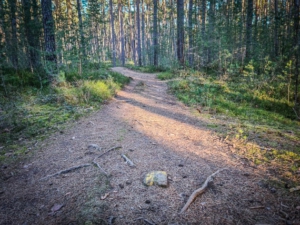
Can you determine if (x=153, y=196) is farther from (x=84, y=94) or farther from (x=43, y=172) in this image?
(x=84, y=94)

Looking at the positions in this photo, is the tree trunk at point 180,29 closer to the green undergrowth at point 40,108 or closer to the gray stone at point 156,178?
the green undergrowth at point 40,108

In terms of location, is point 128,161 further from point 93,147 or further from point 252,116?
point 252,116

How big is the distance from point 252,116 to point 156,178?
5009mm

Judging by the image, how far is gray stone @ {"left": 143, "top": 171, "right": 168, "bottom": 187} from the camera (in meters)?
2.58

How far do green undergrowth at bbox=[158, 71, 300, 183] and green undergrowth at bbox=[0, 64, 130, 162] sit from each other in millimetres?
3988

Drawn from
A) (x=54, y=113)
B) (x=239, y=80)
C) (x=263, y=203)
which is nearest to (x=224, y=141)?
(x=263, y=203)

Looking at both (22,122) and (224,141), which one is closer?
(224,141)

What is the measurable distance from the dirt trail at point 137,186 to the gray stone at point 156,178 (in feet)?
0.27

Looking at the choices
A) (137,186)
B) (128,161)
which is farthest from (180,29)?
(137,186)

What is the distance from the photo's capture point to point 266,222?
1.92 m

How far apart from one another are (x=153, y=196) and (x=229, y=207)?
93 centimetres

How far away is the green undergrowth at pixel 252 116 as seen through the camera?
323cm

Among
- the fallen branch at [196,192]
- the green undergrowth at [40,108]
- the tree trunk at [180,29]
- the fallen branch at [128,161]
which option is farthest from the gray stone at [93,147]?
the tree trunk at [180,29]

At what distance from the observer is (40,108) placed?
597 centimetres
